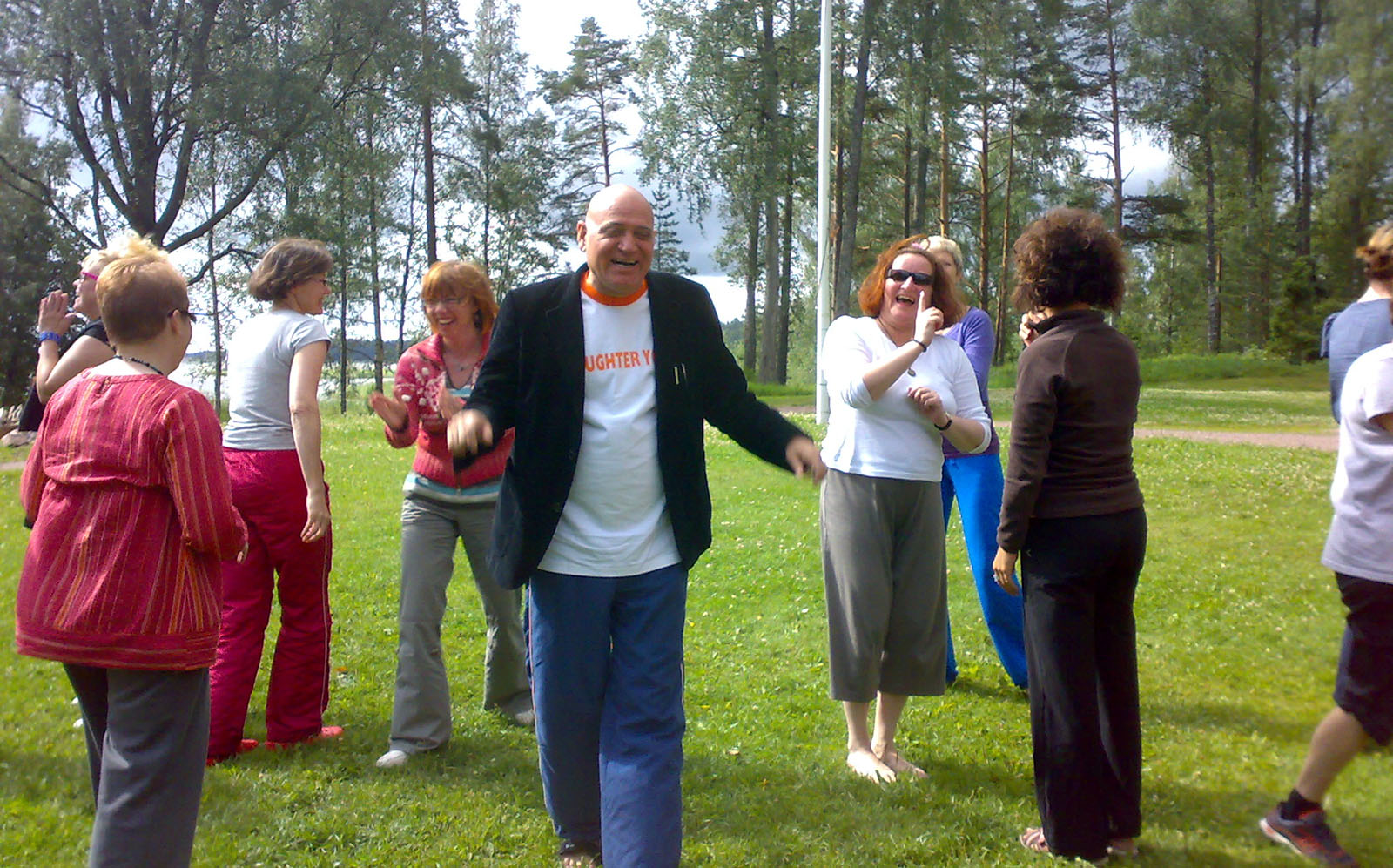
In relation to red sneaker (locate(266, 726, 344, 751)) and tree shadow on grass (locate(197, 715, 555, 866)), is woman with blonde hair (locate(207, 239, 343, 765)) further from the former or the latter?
tree shadow on grass (locate(197, 715, 555, 866))

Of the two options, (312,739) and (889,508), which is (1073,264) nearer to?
(889,508)

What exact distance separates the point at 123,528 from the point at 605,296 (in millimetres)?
1431

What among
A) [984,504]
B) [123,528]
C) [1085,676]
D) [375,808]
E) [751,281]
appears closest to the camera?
[123,528]

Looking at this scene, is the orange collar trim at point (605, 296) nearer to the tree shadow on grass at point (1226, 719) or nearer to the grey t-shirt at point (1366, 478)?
the grey t-shirt at point (1366, 478)

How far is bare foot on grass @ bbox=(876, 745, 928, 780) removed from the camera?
4297mm

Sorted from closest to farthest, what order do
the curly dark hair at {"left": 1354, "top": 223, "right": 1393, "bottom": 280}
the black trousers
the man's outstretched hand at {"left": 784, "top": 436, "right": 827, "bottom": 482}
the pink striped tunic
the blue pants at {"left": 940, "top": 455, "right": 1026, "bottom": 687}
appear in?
the pink striped tunic
the man's outstretched hand at {"left": 784, "top": 436, "right": 827, "bottom": 482}
the black trousers
the curly dark hair at {"left": 1354, "top": 223, "right": 1393, "bottom": 280}
the blue pants at {"left": 940, "top": 455, "right": 1026, "bottom": 687}

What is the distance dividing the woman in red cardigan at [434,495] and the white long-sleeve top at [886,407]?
1391mm

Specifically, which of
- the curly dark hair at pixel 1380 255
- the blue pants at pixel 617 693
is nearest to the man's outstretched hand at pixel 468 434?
the blue pants at pixel 617 693

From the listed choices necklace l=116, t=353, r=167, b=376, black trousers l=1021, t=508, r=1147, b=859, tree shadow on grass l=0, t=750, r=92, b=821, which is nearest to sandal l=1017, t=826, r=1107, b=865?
black trousers l=1021, t=508, r=1147, b=859

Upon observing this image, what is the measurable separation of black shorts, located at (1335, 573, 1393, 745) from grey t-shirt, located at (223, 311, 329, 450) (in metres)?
3.75

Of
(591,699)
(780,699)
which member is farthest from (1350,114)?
(591,699)

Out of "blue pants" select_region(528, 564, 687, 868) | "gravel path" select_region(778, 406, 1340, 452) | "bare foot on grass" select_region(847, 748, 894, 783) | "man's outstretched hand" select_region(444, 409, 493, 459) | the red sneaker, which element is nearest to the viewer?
"man's outstretched hand" select_region(444, 409, 493, 459)

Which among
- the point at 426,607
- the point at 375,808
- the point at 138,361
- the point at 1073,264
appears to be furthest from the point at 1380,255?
the point at 375,808

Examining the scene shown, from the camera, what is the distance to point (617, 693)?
332 cm
